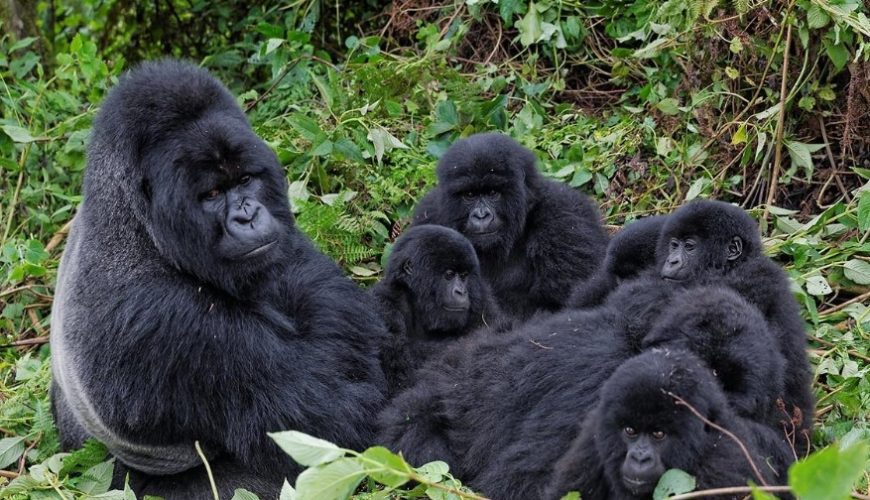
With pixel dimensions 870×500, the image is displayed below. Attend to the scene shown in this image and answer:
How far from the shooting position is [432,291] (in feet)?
15.8

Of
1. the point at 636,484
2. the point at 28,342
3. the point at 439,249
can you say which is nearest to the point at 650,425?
the point at 636,484

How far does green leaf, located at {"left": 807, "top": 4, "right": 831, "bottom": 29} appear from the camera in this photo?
5207mm

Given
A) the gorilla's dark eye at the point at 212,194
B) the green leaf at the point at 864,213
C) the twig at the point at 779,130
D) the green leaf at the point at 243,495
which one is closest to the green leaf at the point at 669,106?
the twig at the point at 779,130

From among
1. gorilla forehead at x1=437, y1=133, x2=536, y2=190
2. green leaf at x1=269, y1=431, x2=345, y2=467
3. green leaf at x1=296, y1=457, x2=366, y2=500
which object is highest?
green leaf at x1=269, y1=431, x2=345, y2=467

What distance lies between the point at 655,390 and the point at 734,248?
1.22 meters

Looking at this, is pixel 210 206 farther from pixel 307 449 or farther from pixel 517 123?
pixel 517 123

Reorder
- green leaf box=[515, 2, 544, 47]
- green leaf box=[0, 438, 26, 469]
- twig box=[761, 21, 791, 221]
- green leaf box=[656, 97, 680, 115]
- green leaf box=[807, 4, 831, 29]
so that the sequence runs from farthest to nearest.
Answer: green leaf box=[515, 2, 544, 47] < green leaf box=[656, 97, 680, 115] < twig box=[761, 21, 791, 221] < green leaf box=[807, 4, 831, 29] < green leaf box=[0, 438, 26, 469]

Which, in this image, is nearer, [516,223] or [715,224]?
[715,224]

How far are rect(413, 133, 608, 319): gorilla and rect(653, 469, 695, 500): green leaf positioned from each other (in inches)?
83.7

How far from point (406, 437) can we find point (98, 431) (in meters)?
1.18

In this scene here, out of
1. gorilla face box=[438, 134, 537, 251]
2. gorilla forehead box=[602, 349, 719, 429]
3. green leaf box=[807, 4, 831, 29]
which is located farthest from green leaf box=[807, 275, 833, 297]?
gorilla forehead box=[602, 349, 719, 429]

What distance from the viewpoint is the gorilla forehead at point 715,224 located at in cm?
414

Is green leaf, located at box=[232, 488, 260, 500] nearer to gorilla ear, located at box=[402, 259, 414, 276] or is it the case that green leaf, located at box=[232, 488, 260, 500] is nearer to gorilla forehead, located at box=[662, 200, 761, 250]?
gorilla ear, located at box=[402, 259, 414, 276]

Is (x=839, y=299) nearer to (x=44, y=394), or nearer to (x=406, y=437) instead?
(x=406, y=437)
